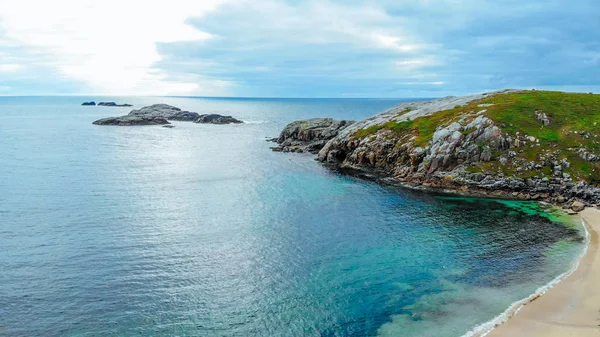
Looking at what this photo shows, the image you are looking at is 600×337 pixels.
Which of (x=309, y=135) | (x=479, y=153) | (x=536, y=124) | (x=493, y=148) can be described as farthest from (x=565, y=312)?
(x=309, y=135)

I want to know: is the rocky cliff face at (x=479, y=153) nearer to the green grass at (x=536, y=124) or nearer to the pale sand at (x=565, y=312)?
the green grass at (x=536, y=124)

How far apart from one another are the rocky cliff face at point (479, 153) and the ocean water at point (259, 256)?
8.65m

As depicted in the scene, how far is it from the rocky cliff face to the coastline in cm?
3576

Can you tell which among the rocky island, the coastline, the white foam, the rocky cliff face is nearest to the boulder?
the rocky island

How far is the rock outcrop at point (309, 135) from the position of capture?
145 metres

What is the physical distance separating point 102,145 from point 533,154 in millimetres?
134932

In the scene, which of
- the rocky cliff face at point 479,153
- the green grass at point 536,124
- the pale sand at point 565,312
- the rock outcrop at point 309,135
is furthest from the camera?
the rock outcrop at point 309,135

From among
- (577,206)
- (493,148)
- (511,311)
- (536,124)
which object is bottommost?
(511,311)

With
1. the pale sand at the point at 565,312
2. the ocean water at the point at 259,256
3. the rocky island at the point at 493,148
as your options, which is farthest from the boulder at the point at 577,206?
the pale sand at the point at 565,312

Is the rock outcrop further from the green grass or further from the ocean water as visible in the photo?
the ocean water

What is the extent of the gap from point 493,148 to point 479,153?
11.5 ft

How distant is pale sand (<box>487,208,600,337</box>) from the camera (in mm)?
37312

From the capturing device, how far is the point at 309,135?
15525 cm

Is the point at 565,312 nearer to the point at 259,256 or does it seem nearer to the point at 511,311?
the point at 511,311
